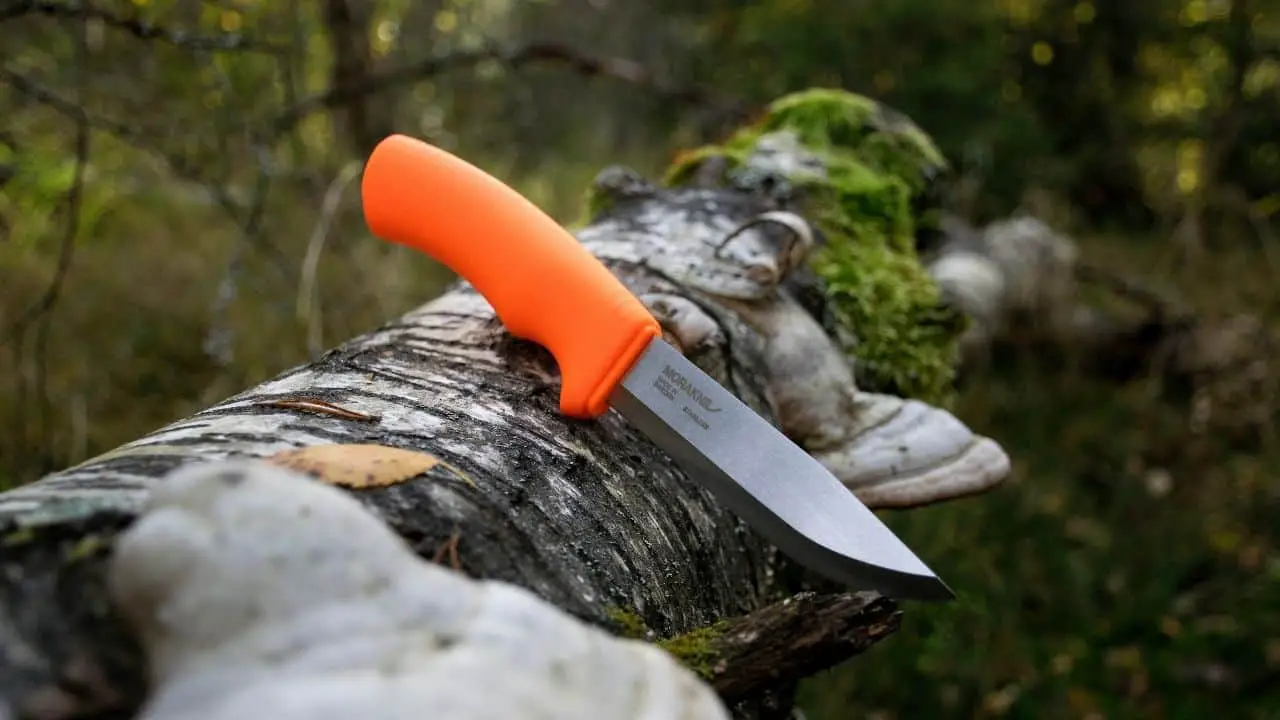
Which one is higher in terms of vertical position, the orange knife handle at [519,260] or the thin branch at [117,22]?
the thin branch at [117,22]

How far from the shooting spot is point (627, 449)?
1.42 m

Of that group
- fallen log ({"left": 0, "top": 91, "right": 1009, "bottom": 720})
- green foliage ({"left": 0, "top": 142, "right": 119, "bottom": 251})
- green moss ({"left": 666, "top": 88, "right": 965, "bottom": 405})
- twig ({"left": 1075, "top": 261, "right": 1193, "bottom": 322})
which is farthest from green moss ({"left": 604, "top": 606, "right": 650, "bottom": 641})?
twig ({"left": 1075, "top": 261, "right": 1193, "bottom": 322})

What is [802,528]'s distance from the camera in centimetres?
131

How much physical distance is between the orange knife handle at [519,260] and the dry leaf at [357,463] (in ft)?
1.14

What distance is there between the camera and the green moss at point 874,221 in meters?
2.25

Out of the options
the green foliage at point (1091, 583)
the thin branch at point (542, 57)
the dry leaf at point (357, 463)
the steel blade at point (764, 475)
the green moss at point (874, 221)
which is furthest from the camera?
the thin branch at point (542, 57)

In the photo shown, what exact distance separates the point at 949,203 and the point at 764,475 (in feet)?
8.00

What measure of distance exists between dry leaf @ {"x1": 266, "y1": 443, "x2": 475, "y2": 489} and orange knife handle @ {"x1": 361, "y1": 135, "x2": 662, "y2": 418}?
1.14 feet

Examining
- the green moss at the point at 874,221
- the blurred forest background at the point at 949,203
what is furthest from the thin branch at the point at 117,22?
the green moss at the point at 874,221

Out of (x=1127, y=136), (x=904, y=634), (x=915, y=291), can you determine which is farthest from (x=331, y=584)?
(x=1127, y=136)

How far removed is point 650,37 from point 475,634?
10996 millimetres

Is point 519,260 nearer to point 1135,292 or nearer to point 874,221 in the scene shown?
point 874,221

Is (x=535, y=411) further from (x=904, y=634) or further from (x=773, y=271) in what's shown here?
(x=904, y=634)

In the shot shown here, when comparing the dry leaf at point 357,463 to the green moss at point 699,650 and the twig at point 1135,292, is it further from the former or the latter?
the twig at point 1135,292
